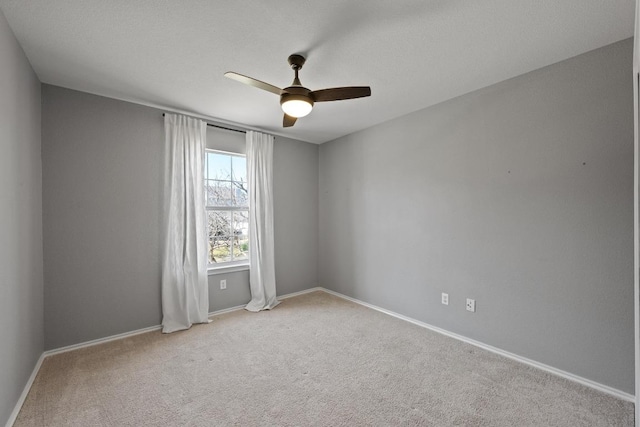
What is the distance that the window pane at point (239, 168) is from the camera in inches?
152

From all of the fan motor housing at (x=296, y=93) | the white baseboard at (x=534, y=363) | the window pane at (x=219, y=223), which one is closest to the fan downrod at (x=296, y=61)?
the fan motor housing at (x=296, y=93)

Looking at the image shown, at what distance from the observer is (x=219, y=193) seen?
372cm

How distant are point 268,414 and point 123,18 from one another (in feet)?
8.69

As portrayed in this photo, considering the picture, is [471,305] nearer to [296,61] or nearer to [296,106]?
[296,106]

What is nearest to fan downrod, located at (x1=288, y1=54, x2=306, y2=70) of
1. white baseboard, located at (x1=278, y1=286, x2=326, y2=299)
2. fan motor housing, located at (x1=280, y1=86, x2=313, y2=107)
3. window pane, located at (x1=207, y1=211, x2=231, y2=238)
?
fan motor housing, located at (x1=280, y1=86, x2=313, y2=107)

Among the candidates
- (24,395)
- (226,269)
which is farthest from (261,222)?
(24,395)

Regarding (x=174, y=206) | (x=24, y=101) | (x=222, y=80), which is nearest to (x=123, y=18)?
(x=222, y=80)

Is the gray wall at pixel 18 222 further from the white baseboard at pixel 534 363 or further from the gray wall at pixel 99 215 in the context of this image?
the white baseboard at pixel 534 363

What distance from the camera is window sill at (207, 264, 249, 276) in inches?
140

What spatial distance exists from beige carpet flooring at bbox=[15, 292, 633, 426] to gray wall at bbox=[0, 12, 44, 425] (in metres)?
0.29

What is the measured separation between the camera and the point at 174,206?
3.14 meters

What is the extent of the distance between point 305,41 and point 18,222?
2.35 metres

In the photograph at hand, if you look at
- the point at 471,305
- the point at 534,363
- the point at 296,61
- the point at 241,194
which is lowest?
the point at 534,363

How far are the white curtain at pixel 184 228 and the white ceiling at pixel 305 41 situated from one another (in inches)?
21.5
